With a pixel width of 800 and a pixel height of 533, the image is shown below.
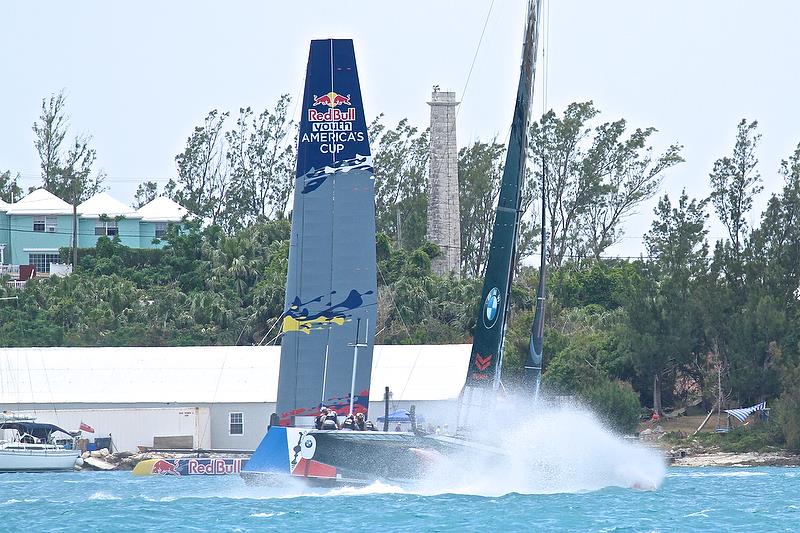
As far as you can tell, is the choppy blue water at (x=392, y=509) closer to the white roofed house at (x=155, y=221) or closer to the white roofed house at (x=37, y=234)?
the white roofed house at (x=37, y=234)

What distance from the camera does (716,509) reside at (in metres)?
30.5

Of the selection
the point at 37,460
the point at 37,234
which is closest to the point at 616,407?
the point at 37,460

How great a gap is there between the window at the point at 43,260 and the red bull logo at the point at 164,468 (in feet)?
137

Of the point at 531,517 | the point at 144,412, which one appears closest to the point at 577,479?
the point at 531,517

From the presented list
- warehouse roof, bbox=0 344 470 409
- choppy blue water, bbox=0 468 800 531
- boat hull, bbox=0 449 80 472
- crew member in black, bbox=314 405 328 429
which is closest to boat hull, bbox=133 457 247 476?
boat hull, bbox=0 449 80 472

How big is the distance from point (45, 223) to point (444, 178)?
23.2m

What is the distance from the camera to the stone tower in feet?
245

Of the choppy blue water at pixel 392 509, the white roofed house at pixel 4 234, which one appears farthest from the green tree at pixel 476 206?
the choppy blue water at pixel 392 509

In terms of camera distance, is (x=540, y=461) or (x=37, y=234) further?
(x=37, y=234)

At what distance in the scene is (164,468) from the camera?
1759 inches

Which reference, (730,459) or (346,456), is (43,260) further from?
(346,456)

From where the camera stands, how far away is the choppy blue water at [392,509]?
27219 mm

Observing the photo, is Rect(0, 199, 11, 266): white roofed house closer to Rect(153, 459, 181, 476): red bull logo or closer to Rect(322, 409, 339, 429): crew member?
Rect(153, 459, 181, 476): red bull logo

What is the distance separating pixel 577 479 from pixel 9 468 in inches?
790
